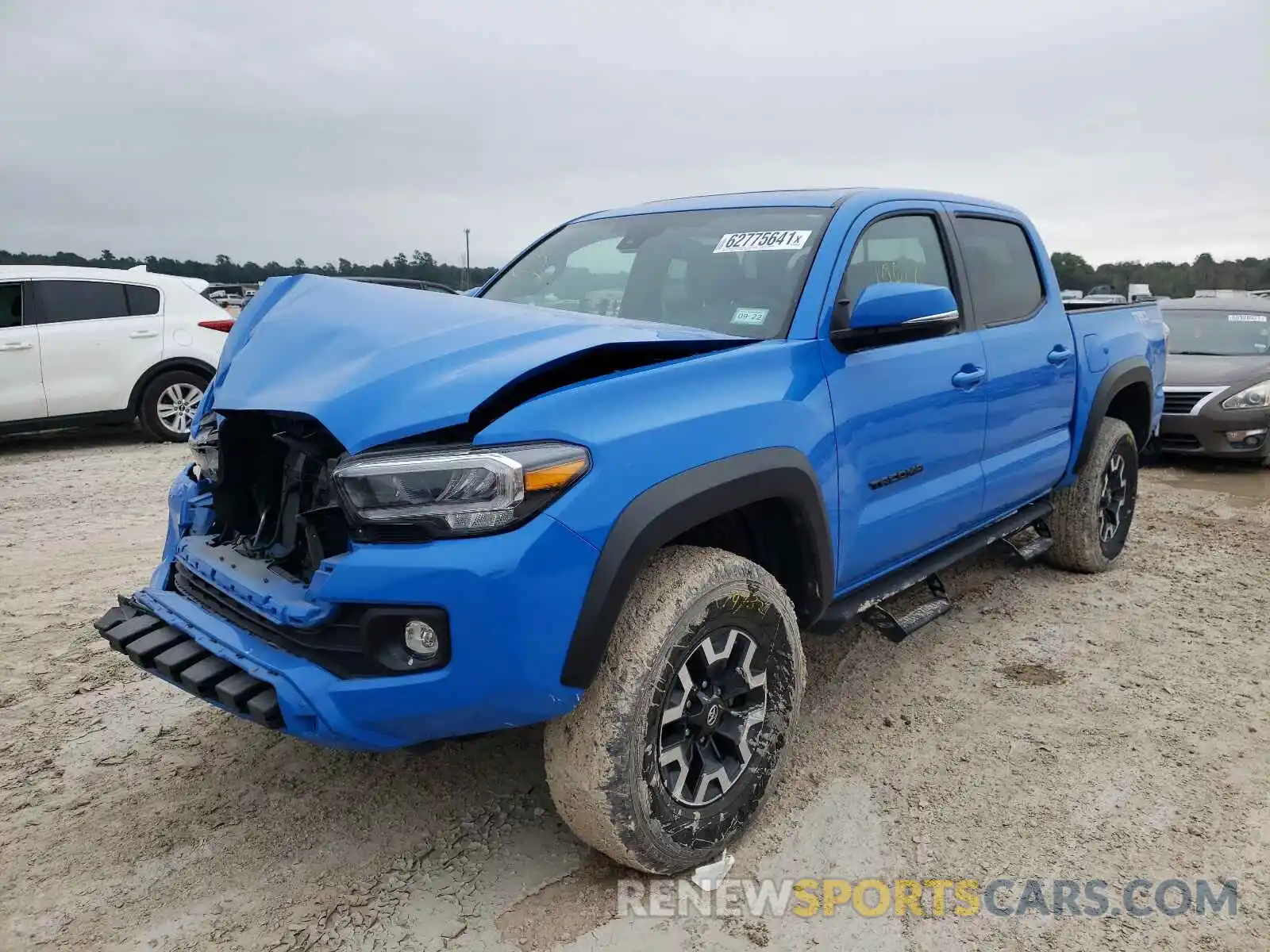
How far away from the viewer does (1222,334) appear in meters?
8.85

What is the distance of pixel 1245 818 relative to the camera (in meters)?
2.59

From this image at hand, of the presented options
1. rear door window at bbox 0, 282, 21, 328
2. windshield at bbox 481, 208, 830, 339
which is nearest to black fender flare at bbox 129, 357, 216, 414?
rear door window at bbox 0, 282, 21, 328

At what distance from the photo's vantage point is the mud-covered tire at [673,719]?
6.83 feet

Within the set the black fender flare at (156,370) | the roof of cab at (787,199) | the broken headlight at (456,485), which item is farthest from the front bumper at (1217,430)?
the black fender flare at (156,370)

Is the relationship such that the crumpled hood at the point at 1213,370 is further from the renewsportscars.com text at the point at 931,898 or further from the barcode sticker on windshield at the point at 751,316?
the renewsportscars.com text at the point at 931,898

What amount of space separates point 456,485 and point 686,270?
5.03 feet

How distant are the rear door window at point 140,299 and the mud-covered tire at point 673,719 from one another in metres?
7.81

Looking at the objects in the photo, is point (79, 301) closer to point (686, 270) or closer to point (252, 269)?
point (686, 270)

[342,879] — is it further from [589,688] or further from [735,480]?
[735,480]

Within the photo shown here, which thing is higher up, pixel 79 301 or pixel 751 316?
pixel 79 301

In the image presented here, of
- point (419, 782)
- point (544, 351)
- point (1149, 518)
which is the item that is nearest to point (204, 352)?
point (419, 782)

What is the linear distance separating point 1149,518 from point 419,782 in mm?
5508

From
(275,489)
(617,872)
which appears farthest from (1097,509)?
(275,489)

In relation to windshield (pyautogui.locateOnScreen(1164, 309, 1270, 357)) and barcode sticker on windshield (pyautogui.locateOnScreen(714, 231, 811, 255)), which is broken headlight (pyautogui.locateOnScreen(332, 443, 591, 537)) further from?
windshield (pyautogui.locateOnScreen(1164, 309, 1270, 357))
